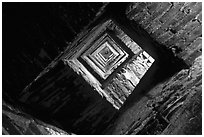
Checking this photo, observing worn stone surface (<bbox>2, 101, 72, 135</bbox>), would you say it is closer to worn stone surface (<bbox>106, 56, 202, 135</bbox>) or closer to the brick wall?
worn stone surface (<bbox>106, 56, 202, 135</bbox>)

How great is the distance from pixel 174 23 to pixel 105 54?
0.83 feet

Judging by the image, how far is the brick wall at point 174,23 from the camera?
0.99 metres

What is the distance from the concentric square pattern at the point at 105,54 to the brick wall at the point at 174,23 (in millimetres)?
119

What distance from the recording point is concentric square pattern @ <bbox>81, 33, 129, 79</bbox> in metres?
1.07

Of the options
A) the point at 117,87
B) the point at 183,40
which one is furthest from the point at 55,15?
the point at 183,40

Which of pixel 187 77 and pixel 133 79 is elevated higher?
pixel 133 79

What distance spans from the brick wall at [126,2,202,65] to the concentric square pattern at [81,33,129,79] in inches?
4.7

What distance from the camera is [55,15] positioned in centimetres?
99

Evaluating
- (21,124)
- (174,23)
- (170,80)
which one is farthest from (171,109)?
(21,124)

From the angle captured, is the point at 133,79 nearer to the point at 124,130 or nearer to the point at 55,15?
the point at 124,130

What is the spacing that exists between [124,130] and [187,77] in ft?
0.85

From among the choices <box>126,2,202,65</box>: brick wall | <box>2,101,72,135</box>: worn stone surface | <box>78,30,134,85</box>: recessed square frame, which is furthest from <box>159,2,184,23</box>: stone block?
<box>2,101,72,135</box>: worn stone surface

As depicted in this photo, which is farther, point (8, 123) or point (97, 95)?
point (97, 95)

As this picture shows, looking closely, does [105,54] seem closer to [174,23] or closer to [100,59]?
Result: [100,59]
